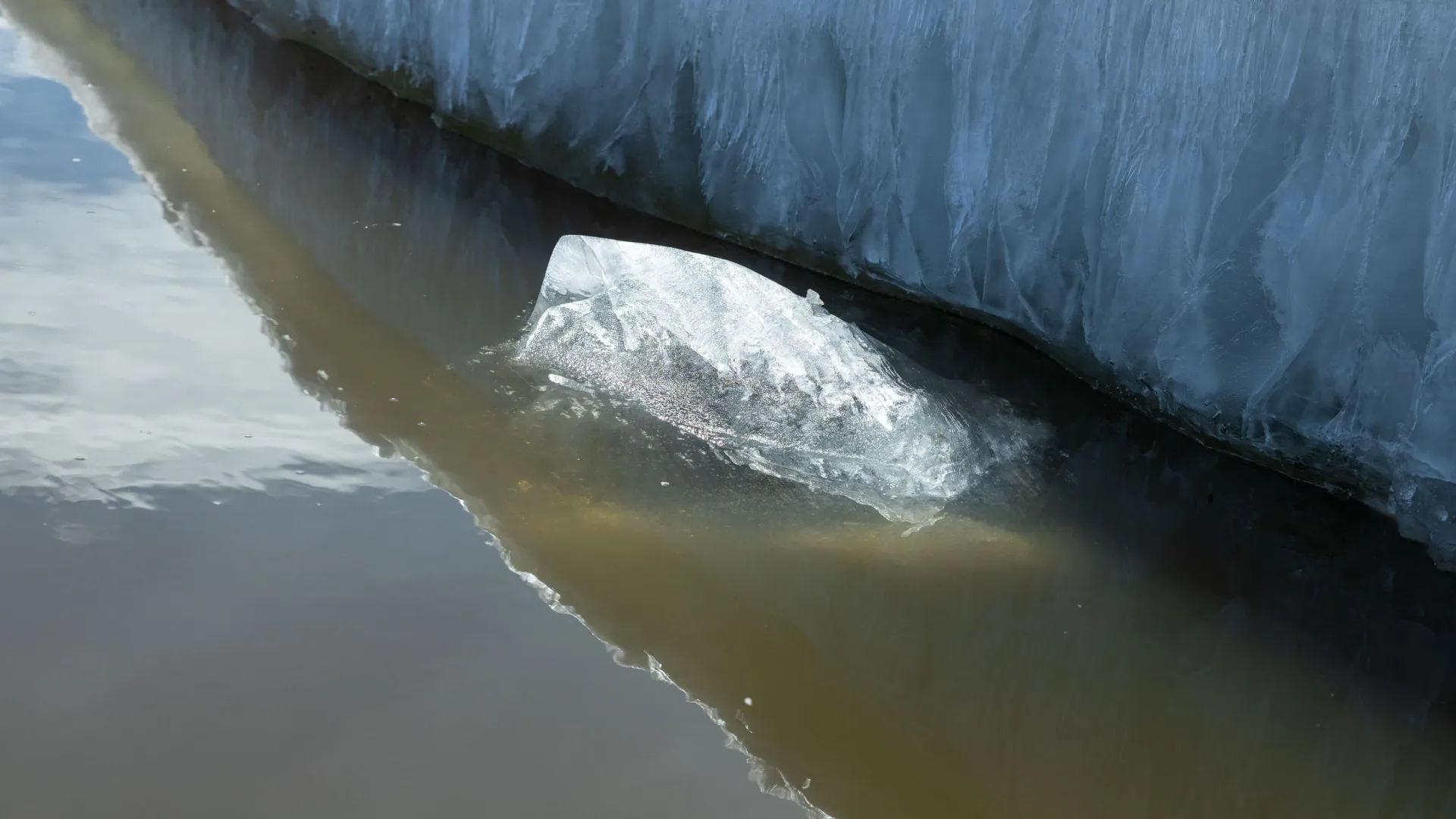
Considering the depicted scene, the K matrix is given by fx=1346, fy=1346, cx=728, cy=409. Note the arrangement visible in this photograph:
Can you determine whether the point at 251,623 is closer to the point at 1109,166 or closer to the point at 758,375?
the point at 758,375

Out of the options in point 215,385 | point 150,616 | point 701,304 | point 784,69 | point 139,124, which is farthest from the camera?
point 139,124

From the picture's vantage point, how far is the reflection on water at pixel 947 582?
146 centimetres

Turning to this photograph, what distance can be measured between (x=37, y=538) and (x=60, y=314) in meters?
0.59

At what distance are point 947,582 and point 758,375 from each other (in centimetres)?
49

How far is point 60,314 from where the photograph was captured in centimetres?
203

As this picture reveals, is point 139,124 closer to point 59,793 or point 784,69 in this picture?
point 784,69

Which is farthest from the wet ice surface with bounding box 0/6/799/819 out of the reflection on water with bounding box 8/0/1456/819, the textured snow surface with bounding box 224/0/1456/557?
the textured snow surface with bounding box 224/0/1456/557

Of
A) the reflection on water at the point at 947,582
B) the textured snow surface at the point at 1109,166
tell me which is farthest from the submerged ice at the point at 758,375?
the textured snow surface at the point at 1109,166

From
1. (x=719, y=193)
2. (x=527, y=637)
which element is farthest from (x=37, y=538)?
(x=719, y=193)

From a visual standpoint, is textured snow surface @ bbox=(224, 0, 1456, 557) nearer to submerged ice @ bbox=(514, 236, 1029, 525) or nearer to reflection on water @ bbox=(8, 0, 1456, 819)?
reflection on water @ bbox=(8, 0, 1456, 819)

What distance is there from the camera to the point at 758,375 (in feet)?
6.73

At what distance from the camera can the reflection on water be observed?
1.46 metres

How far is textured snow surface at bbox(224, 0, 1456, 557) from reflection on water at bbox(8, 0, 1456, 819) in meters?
0.13

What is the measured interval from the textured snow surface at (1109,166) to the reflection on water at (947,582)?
5.2 inches
